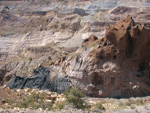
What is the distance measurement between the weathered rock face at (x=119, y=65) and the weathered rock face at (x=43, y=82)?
1.99 meters

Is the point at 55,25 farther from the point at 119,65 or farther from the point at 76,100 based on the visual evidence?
the point at 76,100

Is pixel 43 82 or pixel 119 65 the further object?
pixel 43 82

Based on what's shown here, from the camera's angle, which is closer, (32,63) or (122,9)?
(32,63)

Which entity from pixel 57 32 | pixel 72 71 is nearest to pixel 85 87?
pixel 72 71

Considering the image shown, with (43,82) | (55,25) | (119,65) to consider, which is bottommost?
(55,25)

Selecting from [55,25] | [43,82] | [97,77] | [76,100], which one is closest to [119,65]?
[97,77]

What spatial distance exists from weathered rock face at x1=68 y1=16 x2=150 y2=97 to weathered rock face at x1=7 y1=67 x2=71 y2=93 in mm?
1991

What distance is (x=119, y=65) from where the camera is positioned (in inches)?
720

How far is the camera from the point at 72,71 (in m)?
20.5

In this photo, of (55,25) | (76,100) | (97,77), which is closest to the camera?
(76,100)

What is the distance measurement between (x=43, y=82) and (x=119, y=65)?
933cm

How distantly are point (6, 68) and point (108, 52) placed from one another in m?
25.2

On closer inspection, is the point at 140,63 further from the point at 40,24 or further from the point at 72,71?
the point at 40,24

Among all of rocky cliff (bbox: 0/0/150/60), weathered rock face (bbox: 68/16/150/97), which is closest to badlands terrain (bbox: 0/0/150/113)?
weathered rock face (bbox: 68/16/150/97)
